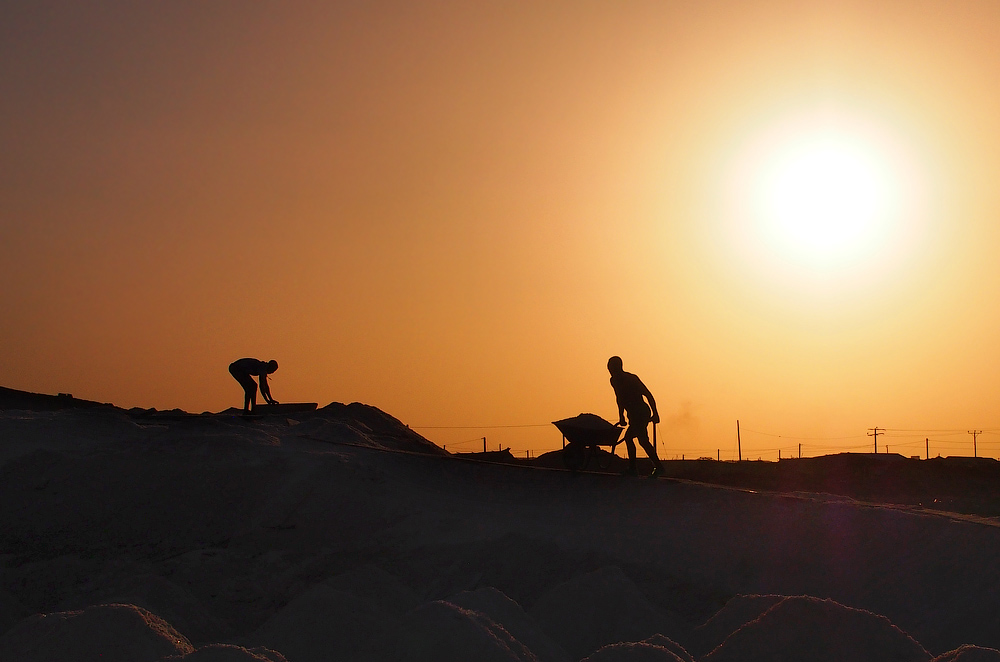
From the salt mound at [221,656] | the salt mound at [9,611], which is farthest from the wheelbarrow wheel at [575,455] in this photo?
the salt mound at [221,656]

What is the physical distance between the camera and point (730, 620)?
716cm

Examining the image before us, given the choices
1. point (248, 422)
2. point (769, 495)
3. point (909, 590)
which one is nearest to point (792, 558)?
point (909, 590)

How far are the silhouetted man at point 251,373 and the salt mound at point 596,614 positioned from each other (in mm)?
11338

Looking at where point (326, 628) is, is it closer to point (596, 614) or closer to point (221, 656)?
point (221, 656)

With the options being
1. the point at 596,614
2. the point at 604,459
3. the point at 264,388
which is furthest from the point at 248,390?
the point at 596,614

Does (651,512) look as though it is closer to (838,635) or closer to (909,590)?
(909,590)

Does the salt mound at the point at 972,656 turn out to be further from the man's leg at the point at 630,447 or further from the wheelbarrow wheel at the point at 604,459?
the wheelbarrow wheel at the point at 604,459

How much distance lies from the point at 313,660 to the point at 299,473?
5.56 meters

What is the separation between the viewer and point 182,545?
1067cm

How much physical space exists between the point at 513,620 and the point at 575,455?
7.49 m

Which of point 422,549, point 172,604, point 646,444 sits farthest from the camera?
point 646,444

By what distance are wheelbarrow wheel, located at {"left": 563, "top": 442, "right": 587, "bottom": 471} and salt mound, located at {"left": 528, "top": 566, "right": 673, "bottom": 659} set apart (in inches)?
243

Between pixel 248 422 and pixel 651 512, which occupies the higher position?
pixel 248 422

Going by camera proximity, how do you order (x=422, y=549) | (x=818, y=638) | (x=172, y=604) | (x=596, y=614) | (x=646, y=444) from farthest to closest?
(x=646, y=444), (x=422, y=549), (x=172, y=604), (x=596, y=614), (x=818, y=638)
